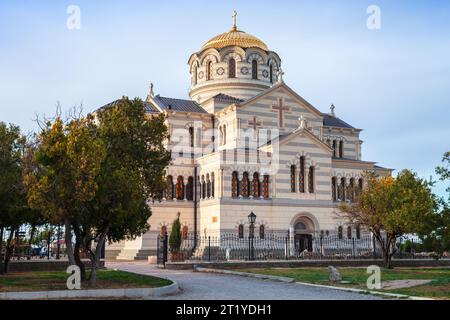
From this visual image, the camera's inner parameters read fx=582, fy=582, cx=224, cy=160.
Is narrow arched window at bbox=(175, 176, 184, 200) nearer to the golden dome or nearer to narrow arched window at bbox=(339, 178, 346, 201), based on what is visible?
narrow arched window at bbox=(339, 178, 346, 201)

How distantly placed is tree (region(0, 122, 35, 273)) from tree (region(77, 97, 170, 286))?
3.39m

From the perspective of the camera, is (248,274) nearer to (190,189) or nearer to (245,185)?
(245,185)

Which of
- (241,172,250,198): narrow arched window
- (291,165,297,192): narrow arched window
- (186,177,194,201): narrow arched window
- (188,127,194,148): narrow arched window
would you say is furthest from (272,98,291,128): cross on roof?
(186,177,194,201): narrow arched window

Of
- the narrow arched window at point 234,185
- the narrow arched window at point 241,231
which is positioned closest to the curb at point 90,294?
the narrow arched window at point 241,231

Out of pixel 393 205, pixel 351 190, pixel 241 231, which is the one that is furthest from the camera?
pixel 351 190

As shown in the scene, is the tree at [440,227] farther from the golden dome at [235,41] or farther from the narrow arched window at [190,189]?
the golden dome at [235,41]

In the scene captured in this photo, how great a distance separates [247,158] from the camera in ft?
147

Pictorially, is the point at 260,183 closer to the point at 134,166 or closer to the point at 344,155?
the point at 344,155

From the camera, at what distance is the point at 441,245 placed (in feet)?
81.7

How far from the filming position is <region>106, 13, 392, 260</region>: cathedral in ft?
147

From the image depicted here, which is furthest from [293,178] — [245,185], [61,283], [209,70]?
[61,283]

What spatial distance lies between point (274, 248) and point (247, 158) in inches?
282
